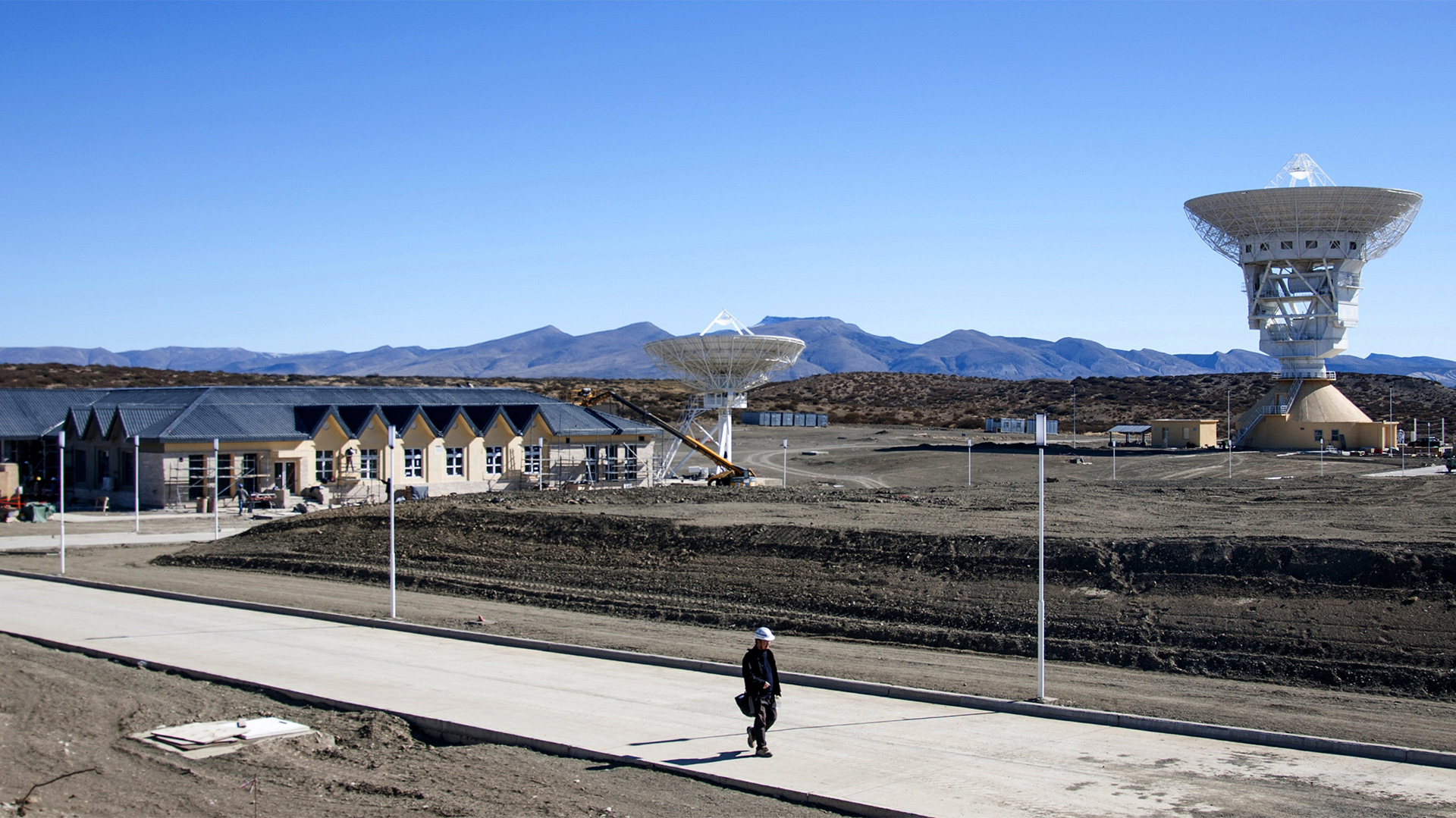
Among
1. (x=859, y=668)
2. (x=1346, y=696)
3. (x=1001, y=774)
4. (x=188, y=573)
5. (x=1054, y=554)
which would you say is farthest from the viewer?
(x=188, y=573)

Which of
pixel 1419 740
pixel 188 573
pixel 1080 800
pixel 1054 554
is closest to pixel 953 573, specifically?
pixel 1054 554

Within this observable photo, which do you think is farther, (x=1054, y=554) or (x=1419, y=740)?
(x=1054, y=554)

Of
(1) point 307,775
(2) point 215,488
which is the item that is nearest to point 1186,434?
(2) point 215,488

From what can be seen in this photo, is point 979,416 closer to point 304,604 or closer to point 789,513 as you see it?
point 789,513

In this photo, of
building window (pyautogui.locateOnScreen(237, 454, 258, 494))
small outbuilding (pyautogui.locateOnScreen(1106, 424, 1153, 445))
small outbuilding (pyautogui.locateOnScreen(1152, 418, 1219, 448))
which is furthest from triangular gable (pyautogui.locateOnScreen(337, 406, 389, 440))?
small outbuilding (pyautogui.locateOnScreen(1106, 424, 1153, 445))

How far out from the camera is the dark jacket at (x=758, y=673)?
12680mm

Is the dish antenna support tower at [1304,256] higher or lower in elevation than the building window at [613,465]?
higher

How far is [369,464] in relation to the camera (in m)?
51.8

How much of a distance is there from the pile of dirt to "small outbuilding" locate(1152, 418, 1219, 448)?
43.4 m

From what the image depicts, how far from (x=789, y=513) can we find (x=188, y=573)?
55.5ft

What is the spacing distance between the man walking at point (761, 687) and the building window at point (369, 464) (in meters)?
41.9

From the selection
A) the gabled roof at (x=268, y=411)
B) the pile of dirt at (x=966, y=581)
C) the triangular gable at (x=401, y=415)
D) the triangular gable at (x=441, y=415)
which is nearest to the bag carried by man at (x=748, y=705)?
the pile of dirt at (x=966, y=581)

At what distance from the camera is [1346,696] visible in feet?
54.7

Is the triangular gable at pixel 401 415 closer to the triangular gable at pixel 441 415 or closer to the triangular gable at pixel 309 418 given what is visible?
the triangular gable at pixel 441 415
